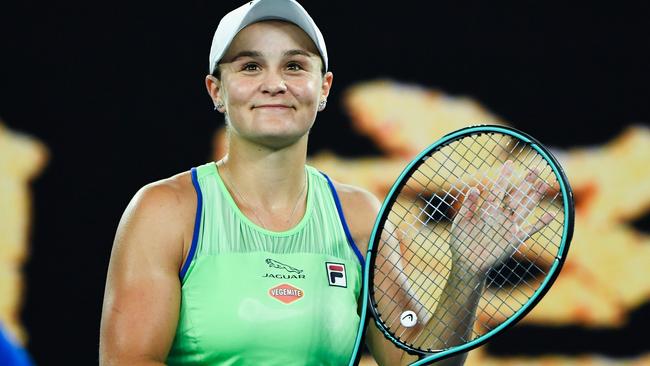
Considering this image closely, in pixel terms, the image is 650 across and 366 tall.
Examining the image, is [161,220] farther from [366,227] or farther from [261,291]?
[366,227]

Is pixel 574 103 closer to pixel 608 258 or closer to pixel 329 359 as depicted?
pixel 608 258

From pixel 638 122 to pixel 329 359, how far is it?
196cm

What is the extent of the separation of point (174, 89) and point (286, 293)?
1.58 metres

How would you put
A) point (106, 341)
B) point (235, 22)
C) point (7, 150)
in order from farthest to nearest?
point (7, 150) < point (235, 22) < point (106, 341)

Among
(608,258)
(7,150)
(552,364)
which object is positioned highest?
(7,150)

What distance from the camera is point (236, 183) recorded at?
88.9 inches

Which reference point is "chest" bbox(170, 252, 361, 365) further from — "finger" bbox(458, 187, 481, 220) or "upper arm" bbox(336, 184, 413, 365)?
"finger" bbox(458, 187, 481, 220)

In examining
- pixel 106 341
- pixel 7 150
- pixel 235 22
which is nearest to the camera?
pixel 106 341

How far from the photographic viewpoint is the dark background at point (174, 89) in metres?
3.47

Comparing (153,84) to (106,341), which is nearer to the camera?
(106,341)

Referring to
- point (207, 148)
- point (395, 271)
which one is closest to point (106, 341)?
point (395, 271)

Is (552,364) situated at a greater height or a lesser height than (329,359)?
lesser

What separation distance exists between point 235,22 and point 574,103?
1.80 m

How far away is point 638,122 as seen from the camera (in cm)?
366
